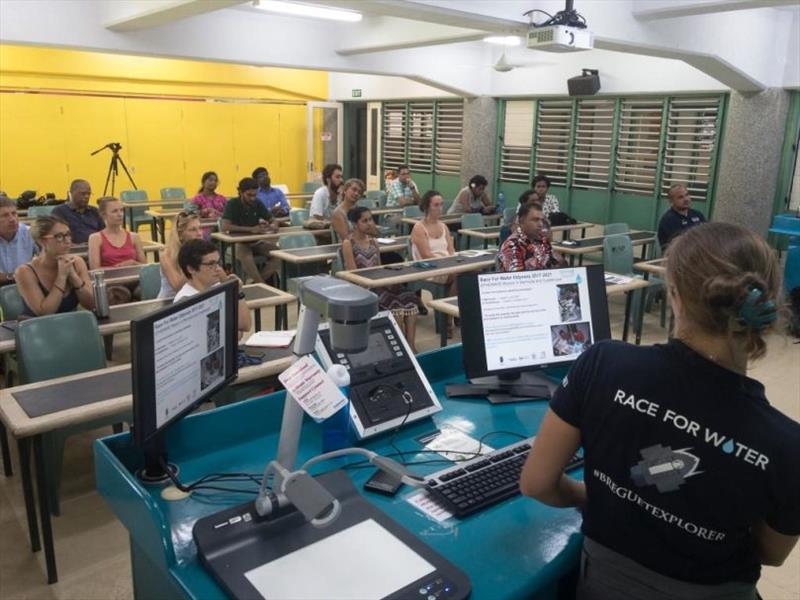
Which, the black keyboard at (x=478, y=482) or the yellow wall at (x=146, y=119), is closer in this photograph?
the black keyboard at (x=478, y=482)

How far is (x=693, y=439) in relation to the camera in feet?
3.61

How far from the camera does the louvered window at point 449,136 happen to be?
1012cm

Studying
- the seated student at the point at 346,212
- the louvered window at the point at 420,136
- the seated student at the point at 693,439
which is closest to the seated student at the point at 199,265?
the seated student at the point at 693,439

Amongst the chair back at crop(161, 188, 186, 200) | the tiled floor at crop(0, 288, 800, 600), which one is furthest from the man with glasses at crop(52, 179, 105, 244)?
the chair back at crop(161, 188, 186, 200)

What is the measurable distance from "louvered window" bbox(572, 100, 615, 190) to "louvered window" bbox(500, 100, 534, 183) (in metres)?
0.77

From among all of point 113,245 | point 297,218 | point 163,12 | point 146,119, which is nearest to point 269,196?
point 297,218

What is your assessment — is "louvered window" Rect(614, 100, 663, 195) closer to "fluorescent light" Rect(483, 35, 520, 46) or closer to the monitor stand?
"fluorescent light" Rect(483, 35, 520, 46)

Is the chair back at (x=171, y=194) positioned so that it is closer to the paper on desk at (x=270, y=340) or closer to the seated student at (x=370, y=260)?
the seated student at (x=370, y=260)

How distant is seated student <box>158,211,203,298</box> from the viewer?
12.6 ft

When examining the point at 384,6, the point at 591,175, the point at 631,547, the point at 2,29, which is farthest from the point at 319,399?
the point at 591,175

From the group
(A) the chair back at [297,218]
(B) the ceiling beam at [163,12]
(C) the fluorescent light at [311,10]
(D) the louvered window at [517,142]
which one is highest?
(C) the fluorescent light at [311,10]

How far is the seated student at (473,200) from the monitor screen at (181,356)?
6.53 metres

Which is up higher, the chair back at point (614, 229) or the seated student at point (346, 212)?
the seated student at point (346, 212)

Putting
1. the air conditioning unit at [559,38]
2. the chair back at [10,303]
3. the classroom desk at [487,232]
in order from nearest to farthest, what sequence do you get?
the chair back at [10,303] < the air conditioning unit at [559,38] < the classroom desk at [487,232]
